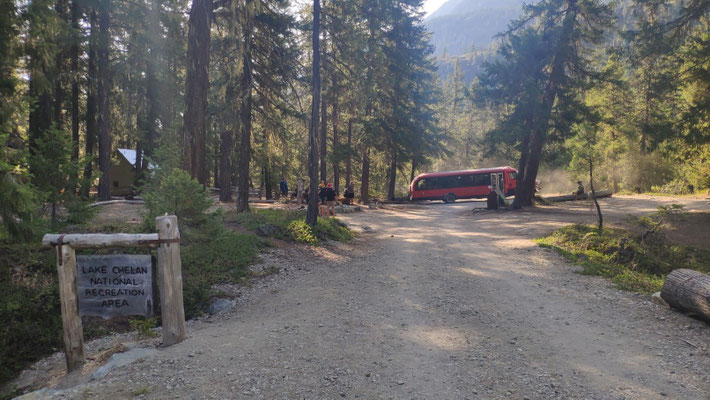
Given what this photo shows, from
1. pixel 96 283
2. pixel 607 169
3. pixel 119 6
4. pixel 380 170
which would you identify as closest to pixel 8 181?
pixel 96 283

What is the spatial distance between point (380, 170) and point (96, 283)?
33741 mm

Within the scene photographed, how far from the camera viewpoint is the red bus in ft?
109

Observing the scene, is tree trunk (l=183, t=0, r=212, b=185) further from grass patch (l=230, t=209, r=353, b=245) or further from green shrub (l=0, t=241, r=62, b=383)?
green shrub (l=0, t=241, r=62, b=383)

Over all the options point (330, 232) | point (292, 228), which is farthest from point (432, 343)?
point (330, 232)

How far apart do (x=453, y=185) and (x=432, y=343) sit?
29.7m

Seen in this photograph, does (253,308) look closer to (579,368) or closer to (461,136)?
(579,368)

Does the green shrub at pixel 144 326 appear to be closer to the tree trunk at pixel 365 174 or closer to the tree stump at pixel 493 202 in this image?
the tree stump at pixel 493 202

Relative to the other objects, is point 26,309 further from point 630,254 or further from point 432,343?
point 630,254

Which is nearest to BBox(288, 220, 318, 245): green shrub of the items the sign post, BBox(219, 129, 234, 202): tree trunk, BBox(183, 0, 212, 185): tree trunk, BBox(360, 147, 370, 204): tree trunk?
BBox(183, 0, 212, 185): tree trunk

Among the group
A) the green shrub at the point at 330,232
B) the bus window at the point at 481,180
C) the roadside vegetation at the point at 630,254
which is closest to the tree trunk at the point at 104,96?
the green shrub at the point at 330,232

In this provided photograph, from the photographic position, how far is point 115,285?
16.1 feet

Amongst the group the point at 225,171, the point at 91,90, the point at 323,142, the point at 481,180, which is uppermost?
the point at 91,90

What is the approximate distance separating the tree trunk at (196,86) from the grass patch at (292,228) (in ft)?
7.78

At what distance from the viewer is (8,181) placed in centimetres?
566
